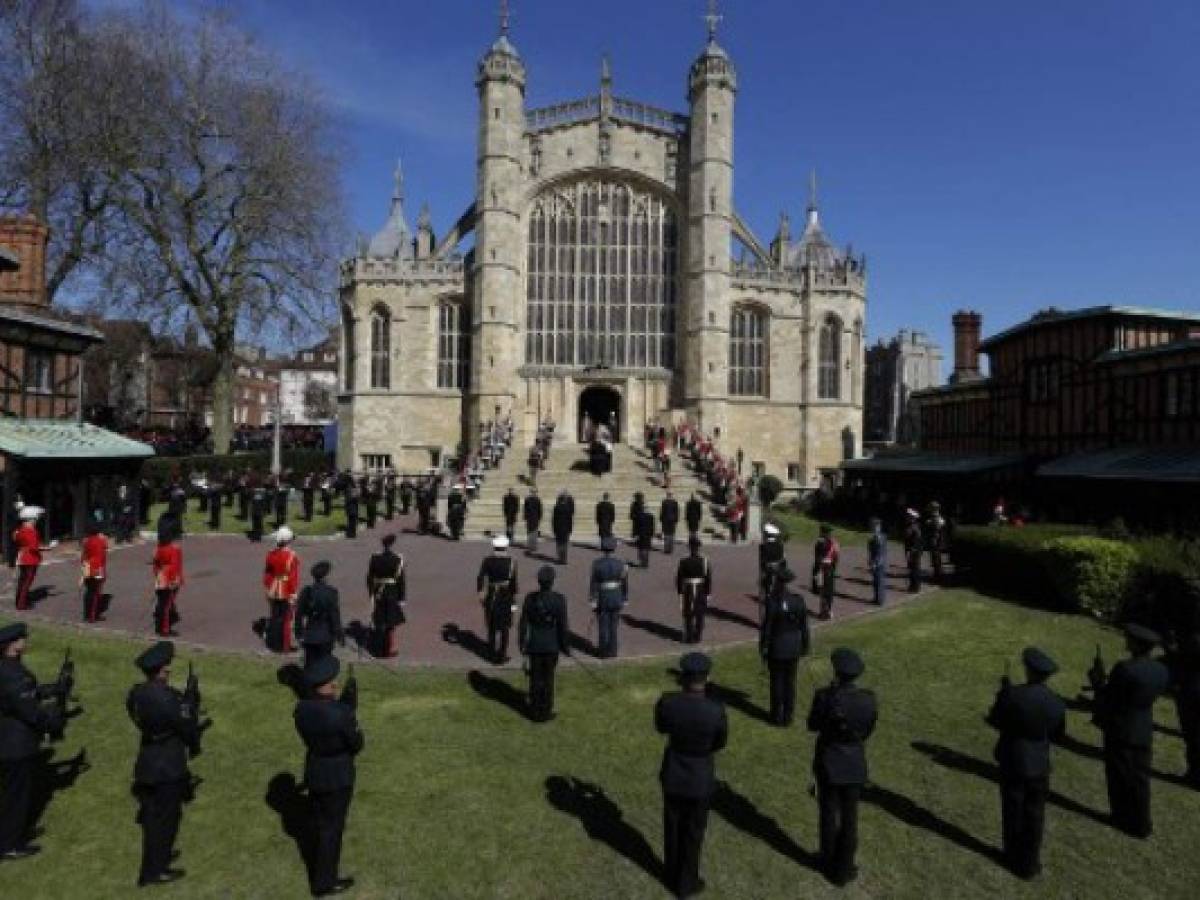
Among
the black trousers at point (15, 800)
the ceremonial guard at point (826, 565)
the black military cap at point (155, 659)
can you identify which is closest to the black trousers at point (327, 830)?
the black military cap at point (155, 659)

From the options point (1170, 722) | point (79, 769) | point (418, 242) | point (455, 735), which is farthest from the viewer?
point (418, 242)

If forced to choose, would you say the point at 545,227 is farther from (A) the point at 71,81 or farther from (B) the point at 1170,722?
(B) the point at 1170,722

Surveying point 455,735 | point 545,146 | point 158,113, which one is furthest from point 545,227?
point 455,735

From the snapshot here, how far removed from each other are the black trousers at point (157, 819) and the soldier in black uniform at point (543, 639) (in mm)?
3875

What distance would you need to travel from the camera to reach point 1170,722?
965cm

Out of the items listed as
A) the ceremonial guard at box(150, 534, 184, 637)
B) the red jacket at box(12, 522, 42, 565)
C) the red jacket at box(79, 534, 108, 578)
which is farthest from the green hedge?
the ceremonial guard at box(150, 534, 184, 637)

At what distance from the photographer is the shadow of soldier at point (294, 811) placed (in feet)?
21.0

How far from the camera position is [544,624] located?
8945 mm

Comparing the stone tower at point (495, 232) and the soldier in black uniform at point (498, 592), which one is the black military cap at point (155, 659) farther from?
the stone tower at point (495, 232)

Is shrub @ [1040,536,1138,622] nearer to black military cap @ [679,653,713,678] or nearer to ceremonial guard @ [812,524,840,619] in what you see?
ceremonial guard @ [812,524,840,619]

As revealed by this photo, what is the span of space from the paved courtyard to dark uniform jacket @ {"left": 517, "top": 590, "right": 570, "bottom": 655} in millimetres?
2293

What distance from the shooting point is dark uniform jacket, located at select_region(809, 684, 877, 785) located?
19.4ft

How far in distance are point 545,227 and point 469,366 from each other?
794cm

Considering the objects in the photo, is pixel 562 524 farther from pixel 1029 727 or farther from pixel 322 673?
pixel 1029 727
